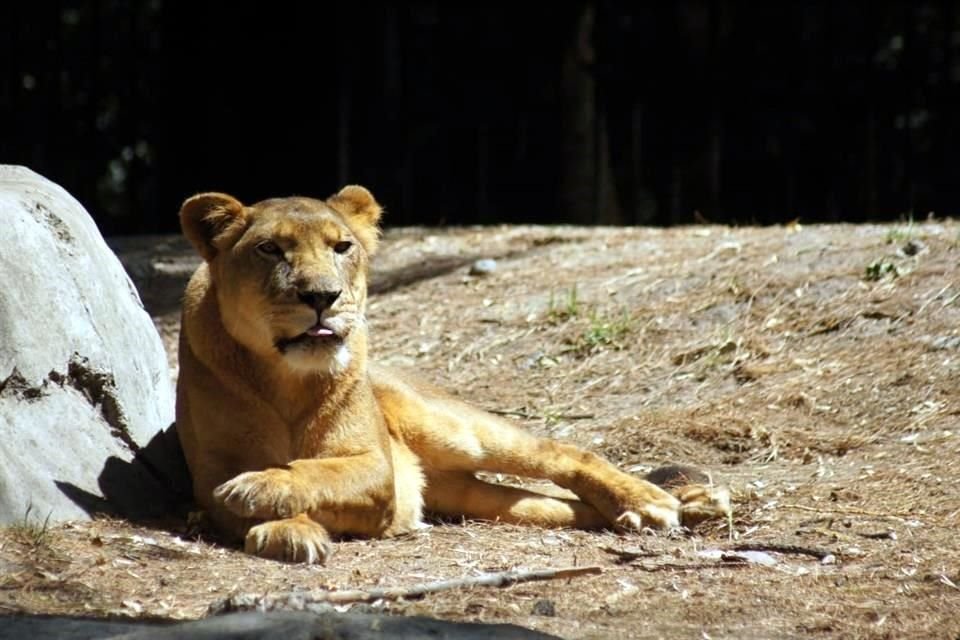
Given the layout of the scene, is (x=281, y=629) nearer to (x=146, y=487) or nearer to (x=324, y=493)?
(x=324, y=493)

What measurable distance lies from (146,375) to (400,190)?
7.44 meters

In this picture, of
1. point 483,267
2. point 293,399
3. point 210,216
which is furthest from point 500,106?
point 293,399

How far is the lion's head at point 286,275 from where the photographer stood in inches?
209

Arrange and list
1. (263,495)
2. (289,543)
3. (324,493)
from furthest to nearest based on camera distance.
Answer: (324,493)
(263,495)
(289,543)

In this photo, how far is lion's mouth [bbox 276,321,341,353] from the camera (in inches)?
209

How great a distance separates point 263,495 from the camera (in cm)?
507

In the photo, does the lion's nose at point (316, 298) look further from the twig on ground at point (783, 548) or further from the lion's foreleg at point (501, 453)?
the twig on ground at point (783, 548)

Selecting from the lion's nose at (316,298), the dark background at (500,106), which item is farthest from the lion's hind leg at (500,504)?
the dark background at (500,106)

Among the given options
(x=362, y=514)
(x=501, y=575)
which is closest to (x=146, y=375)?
(x=362, y=514)

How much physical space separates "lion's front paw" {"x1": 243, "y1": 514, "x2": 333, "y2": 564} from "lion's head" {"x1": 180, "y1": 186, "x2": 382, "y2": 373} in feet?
1.88

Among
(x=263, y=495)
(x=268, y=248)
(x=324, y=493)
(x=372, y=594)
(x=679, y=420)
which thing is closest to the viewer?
(x=372, y=594)

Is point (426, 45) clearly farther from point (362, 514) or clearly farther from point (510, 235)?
point (362, 514)

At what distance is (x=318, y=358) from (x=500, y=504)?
3.85ft

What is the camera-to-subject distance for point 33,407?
5.41 meters
